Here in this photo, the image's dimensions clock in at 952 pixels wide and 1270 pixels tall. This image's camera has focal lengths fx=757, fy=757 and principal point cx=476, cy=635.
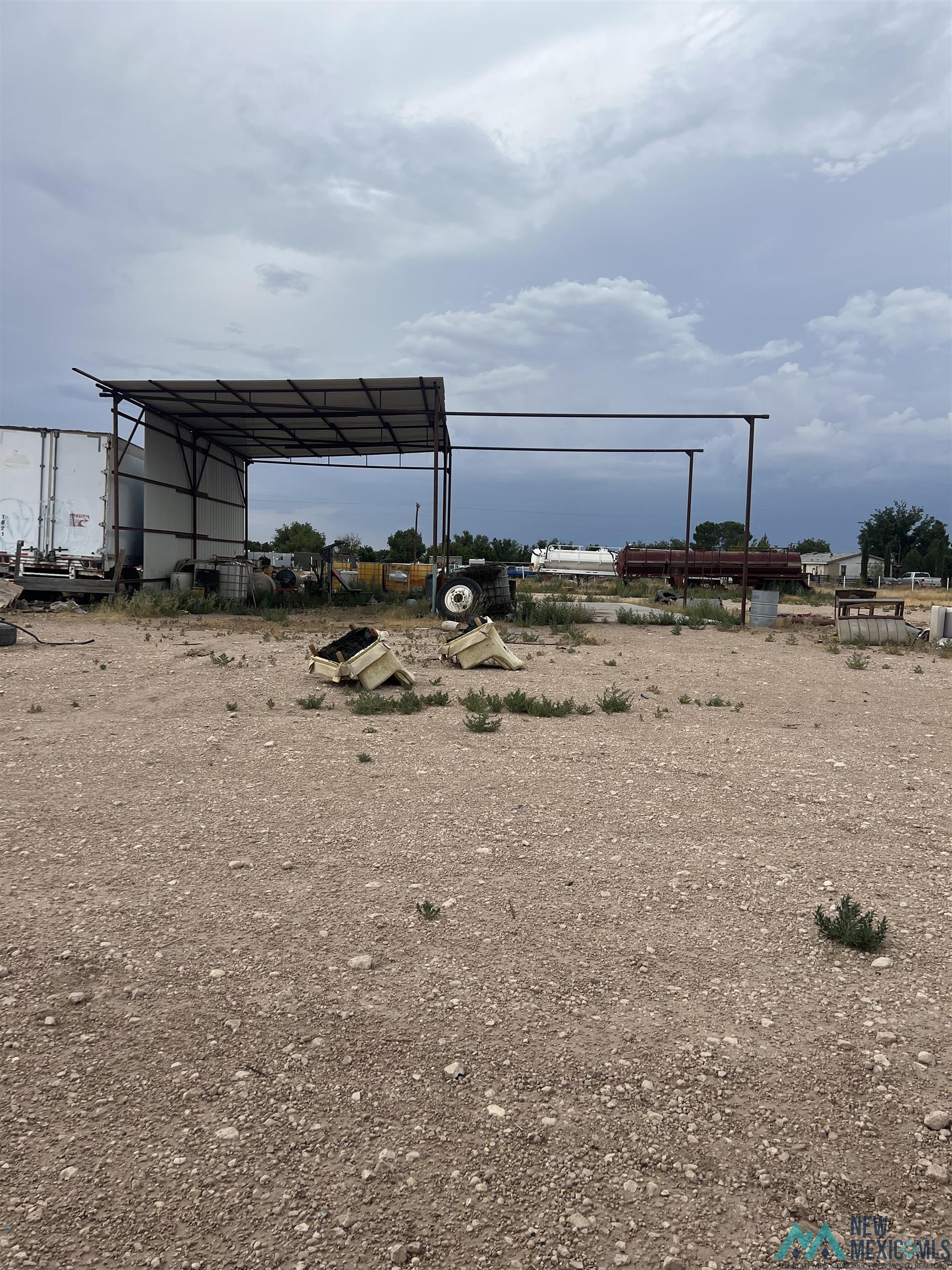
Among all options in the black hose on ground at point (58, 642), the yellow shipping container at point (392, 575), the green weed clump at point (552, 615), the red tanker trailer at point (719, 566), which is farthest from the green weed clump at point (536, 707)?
the red tanker trailer at point (719, 566)

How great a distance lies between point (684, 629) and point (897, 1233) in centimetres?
1646

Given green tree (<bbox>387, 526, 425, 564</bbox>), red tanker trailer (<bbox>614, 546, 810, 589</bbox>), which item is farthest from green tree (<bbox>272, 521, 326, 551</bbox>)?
red tanker trailer (<bbox>614, 546, 810, 589</bbox>)

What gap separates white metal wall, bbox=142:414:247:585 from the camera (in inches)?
794

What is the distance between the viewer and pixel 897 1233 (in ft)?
6.35

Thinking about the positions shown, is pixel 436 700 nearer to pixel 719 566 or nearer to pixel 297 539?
pixel 719 566

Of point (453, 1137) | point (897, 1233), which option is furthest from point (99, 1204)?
point (897, 1233)

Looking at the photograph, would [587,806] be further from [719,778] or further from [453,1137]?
[453,1137]

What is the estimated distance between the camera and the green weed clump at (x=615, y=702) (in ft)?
26.2

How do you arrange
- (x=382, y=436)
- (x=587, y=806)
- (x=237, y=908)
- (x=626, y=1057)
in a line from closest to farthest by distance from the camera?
1. (x=626, y=1057)
2. (x=237, y=908)
3. (x=587, y=806)
4. (x=382, y=436)

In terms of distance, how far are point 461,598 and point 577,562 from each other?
3362 centimetres

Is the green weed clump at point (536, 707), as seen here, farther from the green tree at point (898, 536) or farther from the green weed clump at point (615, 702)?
the green tree at point (898, 536)

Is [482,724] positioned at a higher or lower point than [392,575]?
lower

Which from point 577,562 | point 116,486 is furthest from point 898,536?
point 116,486

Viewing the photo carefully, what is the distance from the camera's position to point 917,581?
6569cm
